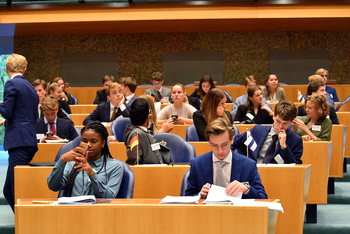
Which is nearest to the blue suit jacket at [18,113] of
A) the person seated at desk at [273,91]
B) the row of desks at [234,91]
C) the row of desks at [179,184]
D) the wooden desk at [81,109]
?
the row of desks at [179,184]

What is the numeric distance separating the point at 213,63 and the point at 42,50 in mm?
4276

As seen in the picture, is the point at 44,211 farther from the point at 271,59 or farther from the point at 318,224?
the point at 271,59

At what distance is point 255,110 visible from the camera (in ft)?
17.1

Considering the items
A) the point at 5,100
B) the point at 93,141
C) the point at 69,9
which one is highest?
the point at 69,9

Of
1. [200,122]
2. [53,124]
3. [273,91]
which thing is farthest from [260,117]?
[53,124]

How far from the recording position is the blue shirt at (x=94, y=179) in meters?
2.28

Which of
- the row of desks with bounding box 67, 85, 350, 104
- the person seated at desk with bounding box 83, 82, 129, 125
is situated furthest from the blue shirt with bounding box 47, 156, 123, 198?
the row of desks with bounding box 67, 85, 350, 104

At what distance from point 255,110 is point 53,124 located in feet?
8.06

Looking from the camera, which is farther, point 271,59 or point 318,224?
point 271,59

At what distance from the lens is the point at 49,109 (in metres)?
4.18

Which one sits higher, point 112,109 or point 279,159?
point 112,109

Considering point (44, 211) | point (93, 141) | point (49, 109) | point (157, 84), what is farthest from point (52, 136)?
point (157, 84)

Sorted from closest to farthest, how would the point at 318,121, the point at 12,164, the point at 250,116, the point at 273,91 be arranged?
1. the point at 12,164
2. the point at 318,121
3. the point at 250,116
4. the point at 273,91

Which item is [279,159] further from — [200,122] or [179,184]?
[200,122]
